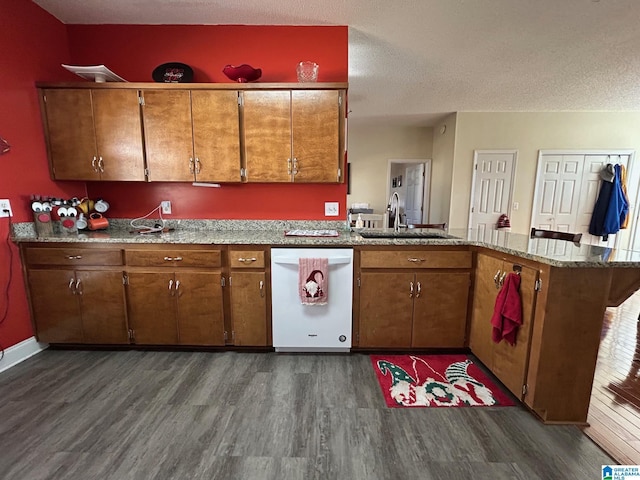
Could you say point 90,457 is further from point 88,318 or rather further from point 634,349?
point 634,349

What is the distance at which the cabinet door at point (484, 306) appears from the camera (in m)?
1.93

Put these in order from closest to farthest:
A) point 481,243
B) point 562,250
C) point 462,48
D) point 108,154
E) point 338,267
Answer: point 562,250, point 481,243, point 338,267, point 108,154, point 462,48

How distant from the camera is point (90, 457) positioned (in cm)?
136

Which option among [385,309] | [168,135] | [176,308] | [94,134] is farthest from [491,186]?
[94,134]

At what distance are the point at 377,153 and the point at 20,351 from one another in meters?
5.99

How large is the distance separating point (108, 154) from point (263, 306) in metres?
1.79

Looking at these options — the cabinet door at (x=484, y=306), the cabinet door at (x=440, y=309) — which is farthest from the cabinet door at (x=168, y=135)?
the cabinet door at (x=484, y=306)

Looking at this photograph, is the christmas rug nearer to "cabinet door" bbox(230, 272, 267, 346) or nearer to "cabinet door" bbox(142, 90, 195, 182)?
"cabinet door" bbox(230, 272, 267, 346)

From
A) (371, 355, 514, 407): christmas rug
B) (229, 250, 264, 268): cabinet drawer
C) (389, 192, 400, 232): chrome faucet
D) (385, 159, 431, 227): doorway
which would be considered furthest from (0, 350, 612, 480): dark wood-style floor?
(385, 159, 431, 227): doorway

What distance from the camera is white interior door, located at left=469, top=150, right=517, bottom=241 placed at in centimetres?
466

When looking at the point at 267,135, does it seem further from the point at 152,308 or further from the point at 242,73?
the point at 152,308

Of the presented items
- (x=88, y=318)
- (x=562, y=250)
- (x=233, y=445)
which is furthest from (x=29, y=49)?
(x=562, y=250)

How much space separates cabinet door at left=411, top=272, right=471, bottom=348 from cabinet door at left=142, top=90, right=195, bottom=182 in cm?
209

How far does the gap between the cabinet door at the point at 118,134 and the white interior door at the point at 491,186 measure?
4.74 meters
